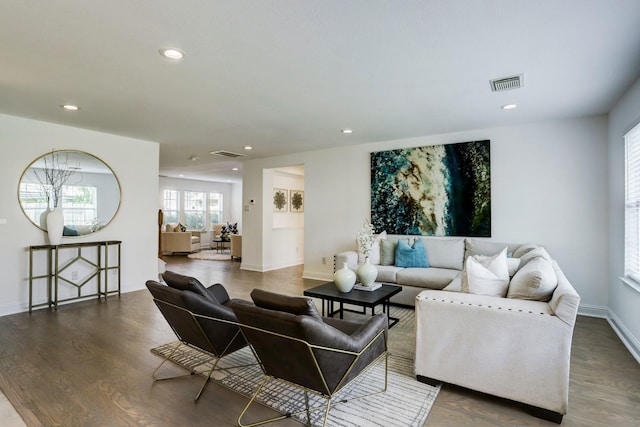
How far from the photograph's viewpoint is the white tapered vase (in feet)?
14.5

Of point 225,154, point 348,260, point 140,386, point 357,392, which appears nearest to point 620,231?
point 348,260

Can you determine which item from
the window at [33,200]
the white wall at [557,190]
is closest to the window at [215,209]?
the window at [33,200]

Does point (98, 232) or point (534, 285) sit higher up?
point (98, 232)

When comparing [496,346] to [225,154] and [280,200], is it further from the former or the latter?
[280,200]

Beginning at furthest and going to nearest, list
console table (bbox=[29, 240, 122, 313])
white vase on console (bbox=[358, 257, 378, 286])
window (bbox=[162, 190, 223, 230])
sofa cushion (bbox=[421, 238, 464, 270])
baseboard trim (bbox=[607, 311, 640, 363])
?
window (bbox=[162, 190, 223, 230]), sofa cushion (bbox=[421, 238, 464, 270]), console table (bbox=[29, 240, 122, 313]), white vase on console (bbox=[358, 257, 378, 286]), baseboard trim (bbox=[607, 311, 640, 363])

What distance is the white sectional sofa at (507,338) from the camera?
201 cm

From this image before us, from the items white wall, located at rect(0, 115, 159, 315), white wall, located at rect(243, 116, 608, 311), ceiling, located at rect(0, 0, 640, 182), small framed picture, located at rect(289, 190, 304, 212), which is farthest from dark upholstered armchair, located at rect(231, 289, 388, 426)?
small framed picture, located at rect(289, 190, 304, 212)

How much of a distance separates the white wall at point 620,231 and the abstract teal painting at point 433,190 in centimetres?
136

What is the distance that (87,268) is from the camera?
504 centimetres

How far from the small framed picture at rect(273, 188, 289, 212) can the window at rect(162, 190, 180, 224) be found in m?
5.41

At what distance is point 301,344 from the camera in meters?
1.74

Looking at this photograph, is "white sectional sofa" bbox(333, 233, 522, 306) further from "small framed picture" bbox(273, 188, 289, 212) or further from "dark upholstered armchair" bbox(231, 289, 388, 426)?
"small framed picture" bbox(273, 188, 289, 212)

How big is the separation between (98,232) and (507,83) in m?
5.83

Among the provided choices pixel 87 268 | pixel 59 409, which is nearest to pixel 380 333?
pixel 59 409
